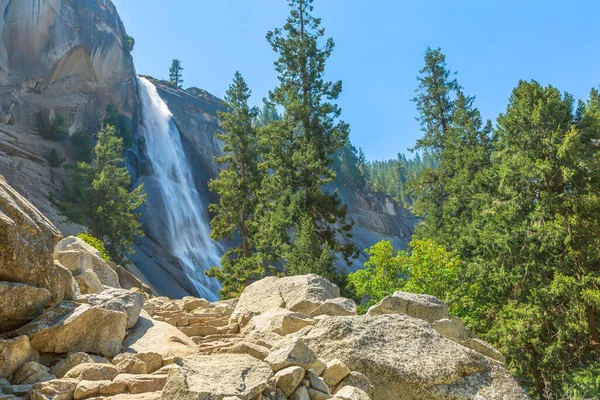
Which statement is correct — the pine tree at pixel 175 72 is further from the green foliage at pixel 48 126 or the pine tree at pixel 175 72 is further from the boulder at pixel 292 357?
the boulder at pixel 292 357

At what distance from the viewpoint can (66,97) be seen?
147ft

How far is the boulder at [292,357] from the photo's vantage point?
18.7ft

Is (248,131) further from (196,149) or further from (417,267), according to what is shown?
(196,149)

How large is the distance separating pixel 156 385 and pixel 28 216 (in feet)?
11.3

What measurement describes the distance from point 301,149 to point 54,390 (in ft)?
61.9

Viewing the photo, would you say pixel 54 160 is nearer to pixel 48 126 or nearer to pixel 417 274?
pixel 48 126

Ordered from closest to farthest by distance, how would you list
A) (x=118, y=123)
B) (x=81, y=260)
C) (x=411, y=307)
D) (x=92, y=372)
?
(x=92, y=372), (x=81, y=260), (x=411, y=307), (x=118, y=123)

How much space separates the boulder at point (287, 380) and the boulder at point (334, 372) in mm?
857

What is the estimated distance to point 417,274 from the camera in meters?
19.5

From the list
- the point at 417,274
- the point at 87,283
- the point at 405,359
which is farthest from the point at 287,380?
the point at 417,274

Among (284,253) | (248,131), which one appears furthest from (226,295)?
(248,131)

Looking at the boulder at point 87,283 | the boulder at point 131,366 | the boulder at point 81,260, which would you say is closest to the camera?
the boulder at point 131,366

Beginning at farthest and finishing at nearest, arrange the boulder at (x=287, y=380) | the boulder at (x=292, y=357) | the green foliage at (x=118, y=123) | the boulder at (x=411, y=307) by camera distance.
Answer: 1. the green foliage at (x=118, y=123)
2. the boulder at (x=411, y=307)
3. the boulder at (x=292, y=357)
4. the boulder at (x=287, y=380)

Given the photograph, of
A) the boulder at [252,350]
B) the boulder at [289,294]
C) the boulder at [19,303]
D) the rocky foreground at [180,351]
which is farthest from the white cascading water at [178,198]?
the boulder at [252,350]
